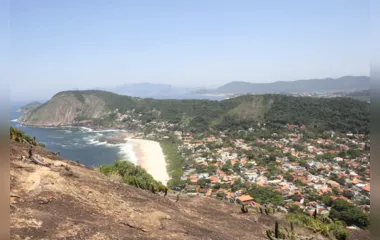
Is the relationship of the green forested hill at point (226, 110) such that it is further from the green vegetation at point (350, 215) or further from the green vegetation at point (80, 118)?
the green vegetation at point (350, 215)

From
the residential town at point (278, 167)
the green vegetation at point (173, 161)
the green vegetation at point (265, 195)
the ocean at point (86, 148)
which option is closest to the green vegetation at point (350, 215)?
the residential town at point (278, 167)

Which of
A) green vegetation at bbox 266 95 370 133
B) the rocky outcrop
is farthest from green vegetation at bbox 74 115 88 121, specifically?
green vegetation at bbox 266 95 370 133

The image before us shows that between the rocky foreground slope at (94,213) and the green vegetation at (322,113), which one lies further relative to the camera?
the green vegetation at (322,113)

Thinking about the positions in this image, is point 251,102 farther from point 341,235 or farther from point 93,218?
point 93,218

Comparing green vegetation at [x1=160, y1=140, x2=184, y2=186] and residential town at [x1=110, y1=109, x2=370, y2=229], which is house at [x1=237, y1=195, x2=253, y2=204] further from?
green vegetation at [x1=160, y1=140, x2=184, y2=186]

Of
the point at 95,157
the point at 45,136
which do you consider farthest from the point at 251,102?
the point at 45,136

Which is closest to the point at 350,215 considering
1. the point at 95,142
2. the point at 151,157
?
the point at 151,157

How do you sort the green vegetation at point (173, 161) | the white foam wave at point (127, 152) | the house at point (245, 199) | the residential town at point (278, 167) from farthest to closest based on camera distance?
the white foam wave at point (127, 152) < the green vegetation at point (173, 161) < the residential town at point (278, 167) < the house at point (245, 199)
